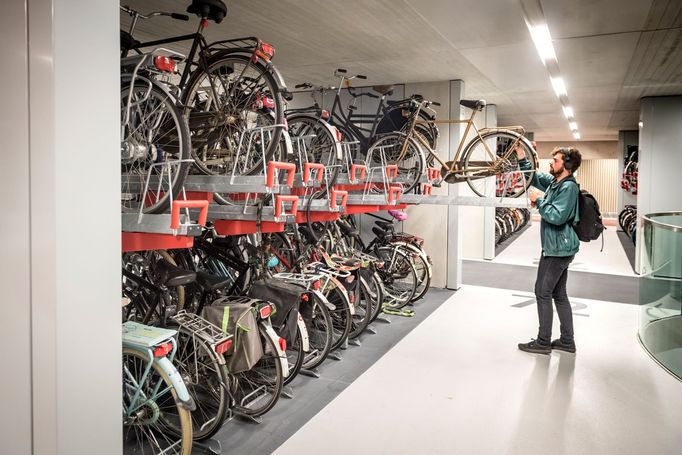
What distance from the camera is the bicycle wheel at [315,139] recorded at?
406cm

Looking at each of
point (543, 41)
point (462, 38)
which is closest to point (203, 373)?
point (462, 38)

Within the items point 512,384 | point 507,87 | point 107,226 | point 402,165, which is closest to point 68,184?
point 107,226

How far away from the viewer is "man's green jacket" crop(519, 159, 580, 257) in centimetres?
370

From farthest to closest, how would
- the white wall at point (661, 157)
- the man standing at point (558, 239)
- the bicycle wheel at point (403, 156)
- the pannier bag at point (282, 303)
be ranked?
the white wall at point (661, 157) < the bicycle wheel at point (403, 156) < the man standing at point (558, 239) < the pannier bag at point (282, 303)

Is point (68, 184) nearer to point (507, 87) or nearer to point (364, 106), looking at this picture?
point (364, 106)

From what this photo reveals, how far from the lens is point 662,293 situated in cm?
424

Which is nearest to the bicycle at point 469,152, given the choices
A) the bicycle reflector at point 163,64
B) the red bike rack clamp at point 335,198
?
the red bike rack clamp at point 335,198

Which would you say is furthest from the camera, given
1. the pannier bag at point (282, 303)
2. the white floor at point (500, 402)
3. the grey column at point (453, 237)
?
the grey column at point (453, 237)

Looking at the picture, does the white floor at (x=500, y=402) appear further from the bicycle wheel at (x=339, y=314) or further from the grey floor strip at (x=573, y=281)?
the grey floor strip at (x=573, y=281)

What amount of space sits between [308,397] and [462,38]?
11.3 ft

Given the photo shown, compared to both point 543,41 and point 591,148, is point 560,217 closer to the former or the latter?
point 543,41

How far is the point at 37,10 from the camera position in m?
1.49

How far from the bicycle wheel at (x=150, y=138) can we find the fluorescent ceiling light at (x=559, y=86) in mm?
5463

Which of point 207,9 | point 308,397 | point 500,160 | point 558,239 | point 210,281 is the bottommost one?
point 308,397
